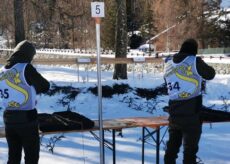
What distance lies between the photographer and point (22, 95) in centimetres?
423

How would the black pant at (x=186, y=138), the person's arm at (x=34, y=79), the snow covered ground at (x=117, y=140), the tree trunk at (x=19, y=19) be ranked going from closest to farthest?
the person's arm at (x=34, y=79)
the black pant at (x=186, y=138)
the snow covered ground at (x=117, y=140)
the tree trunk at (x=19, y=19)

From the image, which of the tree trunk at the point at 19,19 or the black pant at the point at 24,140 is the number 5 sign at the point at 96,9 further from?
the tree trunk at the point at 19,19

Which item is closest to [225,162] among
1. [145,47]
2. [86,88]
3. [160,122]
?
[160,122]

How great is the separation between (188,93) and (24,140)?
172cm

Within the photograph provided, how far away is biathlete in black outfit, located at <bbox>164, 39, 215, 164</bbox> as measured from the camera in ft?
15.1

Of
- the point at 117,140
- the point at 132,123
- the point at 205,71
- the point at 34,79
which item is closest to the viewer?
the point at 34,79

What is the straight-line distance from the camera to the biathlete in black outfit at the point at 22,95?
4215 millimetres

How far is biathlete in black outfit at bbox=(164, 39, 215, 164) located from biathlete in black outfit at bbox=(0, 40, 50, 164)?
53.4 inches

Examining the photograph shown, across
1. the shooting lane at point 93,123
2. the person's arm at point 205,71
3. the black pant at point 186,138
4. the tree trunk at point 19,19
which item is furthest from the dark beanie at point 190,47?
the tree trunk at point 19,19

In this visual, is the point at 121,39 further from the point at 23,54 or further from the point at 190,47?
the point at 23,54

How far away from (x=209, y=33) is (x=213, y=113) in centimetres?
3750

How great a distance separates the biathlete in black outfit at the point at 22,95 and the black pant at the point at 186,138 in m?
1.43

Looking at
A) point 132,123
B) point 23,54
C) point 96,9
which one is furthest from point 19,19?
point 23,54

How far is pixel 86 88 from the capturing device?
34.5 ft
